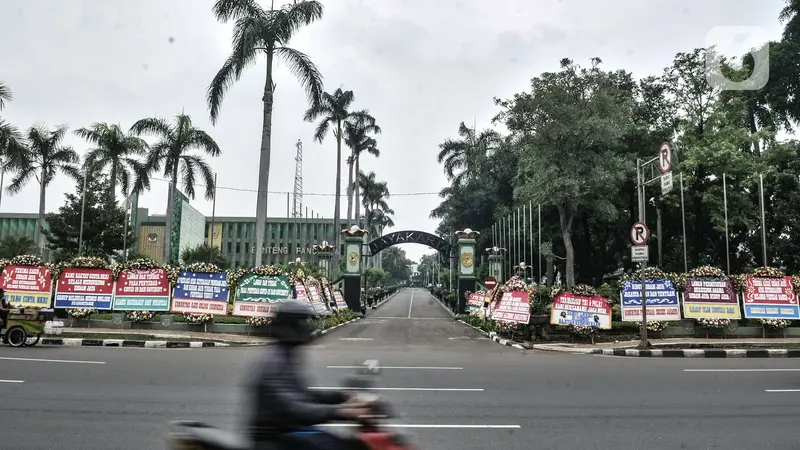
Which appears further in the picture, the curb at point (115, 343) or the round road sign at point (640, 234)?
the round road sign at point (640, 234)

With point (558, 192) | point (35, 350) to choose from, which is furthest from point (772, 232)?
point (35, 350)

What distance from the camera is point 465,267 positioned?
34.7 metres

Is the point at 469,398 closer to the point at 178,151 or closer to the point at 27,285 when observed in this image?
the point at 27,285

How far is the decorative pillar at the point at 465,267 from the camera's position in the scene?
111 ft

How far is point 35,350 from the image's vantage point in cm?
1369

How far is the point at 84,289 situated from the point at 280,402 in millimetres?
18258

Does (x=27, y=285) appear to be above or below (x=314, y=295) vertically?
above

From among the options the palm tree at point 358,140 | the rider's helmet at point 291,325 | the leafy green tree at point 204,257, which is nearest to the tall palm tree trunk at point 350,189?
the palm tree at point 358,140

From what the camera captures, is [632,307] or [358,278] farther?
[358,278]

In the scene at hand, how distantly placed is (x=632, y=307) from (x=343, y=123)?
112 feet

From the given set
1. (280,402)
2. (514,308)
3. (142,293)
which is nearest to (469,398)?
(280,402)

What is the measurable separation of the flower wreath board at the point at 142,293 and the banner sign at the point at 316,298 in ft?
16.1

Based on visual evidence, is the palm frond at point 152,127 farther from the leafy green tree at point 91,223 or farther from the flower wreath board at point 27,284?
the flower wreath board at point 27,284

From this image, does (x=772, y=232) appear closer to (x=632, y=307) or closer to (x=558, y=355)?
(x=632, y=307)
